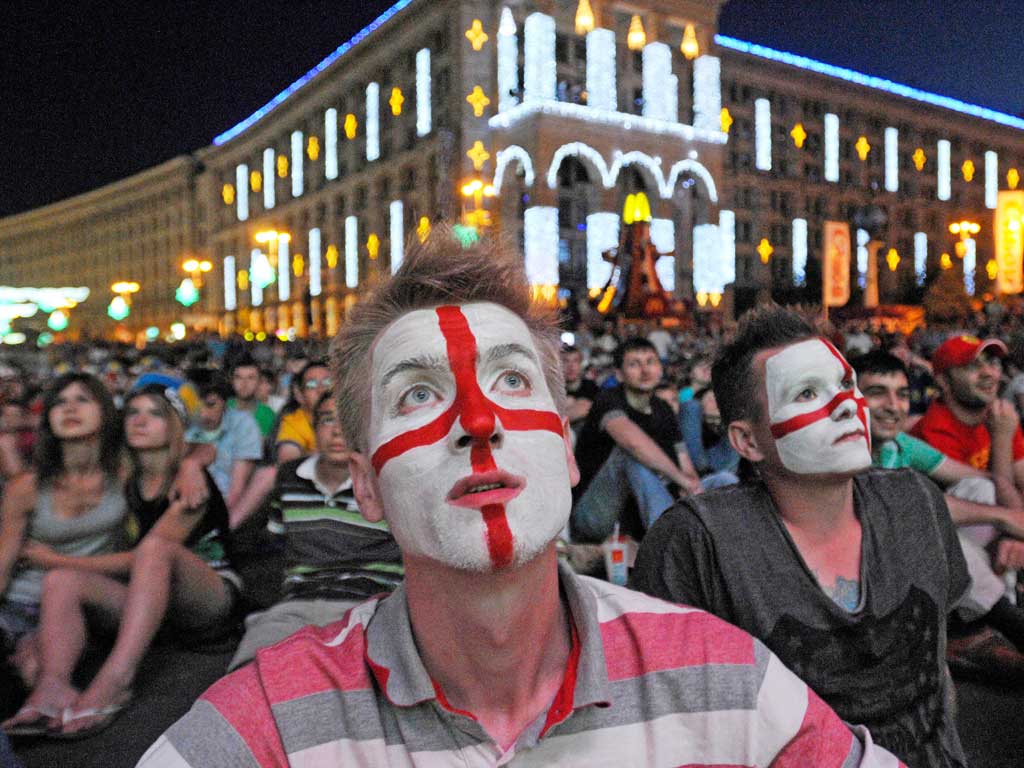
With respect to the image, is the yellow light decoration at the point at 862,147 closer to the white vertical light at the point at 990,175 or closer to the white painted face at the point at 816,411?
the white vertical light at the point at 990,175

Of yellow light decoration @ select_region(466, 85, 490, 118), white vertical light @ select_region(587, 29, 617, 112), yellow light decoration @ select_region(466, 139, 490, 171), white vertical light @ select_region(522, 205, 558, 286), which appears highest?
white vertical light @ select_region(587, 29, 617, 112)

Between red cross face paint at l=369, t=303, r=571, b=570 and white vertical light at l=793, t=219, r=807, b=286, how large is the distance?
190 ft

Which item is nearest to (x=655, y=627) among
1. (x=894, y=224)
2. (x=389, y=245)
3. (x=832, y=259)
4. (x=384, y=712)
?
(x=384, y=712)

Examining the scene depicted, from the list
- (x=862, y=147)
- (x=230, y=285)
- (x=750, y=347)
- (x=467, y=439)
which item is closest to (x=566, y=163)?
(x=862, y=147)

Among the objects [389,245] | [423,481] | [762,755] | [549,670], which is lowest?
[762,755]

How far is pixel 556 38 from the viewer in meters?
44.6

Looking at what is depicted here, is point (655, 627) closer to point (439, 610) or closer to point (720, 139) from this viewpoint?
point (439, 610)

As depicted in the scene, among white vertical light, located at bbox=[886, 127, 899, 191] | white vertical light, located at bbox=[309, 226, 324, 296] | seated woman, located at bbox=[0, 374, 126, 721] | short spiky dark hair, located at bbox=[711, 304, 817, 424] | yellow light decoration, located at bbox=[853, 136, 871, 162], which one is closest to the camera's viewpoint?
short spiky dark hair, located at bbox=[711, 304, 817, 424]

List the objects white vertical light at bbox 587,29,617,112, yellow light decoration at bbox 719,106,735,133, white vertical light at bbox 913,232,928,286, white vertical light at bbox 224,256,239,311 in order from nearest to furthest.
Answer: white vertical light at bbox 587,29,617,112 < yellow light decoration at bbox 719,106,735,133 < white vertical light at bbox 913,232,928,286 < white vertical light at bbox 224,256,239,311

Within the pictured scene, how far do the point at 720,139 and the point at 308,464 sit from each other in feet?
152

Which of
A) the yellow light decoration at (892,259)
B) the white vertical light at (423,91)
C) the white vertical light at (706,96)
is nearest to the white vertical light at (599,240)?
the white vertical light at (706,96)

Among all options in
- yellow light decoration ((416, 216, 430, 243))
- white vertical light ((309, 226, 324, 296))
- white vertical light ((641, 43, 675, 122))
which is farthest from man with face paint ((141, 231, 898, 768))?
white vertical light ((309, 226, 324, 296))

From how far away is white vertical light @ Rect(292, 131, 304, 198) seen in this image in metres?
62.8

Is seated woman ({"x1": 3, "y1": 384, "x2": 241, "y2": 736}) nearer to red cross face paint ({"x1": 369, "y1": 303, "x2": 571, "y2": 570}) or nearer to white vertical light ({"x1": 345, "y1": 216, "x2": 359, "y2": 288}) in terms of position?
red cross face paint ({"x1": 369, "y1": 303, "x2": 571, "y2": 570})
